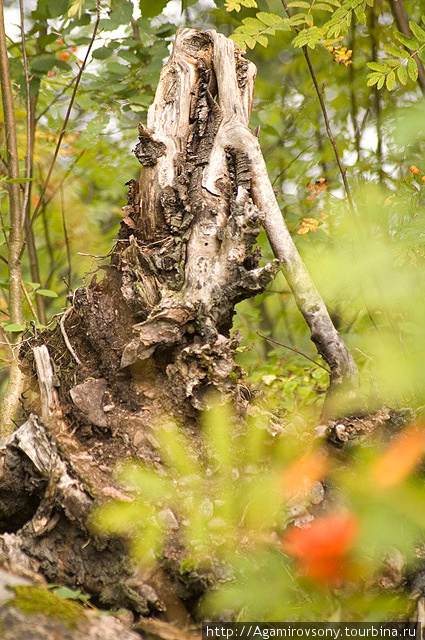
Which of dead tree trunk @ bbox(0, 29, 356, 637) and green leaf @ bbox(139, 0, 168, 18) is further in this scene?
green leaf @ bbox(139, 0, 168, 18)

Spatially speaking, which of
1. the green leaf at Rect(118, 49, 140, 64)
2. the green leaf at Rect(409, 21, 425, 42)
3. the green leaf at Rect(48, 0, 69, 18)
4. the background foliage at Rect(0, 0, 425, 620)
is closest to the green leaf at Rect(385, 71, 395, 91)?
the background foliage at Rect(0, 0, 425, 620)

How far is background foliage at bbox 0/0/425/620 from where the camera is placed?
1733mm

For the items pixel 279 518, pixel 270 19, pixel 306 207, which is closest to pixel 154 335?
pixel 279 518

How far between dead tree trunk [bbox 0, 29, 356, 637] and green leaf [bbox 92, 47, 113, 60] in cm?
106

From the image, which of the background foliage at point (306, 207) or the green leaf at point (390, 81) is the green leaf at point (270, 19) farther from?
the green leaf at point (390, 81)

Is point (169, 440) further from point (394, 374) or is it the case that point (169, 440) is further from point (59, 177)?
point (59, 177)

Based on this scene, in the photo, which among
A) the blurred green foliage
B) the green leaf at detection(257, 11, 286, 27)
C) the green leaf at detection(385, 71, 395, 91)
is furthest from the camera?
the green leaf at detection(257, 11, 286, 27)

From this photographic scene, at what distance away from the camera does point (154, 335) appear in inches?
82.2

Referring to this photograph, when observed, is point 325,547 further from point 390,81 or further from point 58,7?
point 58,7

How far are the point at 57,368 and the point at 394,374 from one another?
1.41 m

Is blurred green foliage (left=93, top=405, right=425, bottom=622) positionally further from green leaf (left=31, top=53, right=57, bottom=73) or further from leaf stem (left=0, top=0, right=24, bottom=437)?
green leaf (left=31, top=53, right=57, bottom=73)

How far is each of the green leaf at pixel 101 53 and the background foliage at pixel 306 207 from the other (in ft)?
0.04

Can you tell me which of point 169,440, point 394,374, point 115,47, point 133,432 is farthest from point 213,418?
point 115,47

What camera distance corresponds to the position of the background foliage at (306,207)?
5.69 feet
